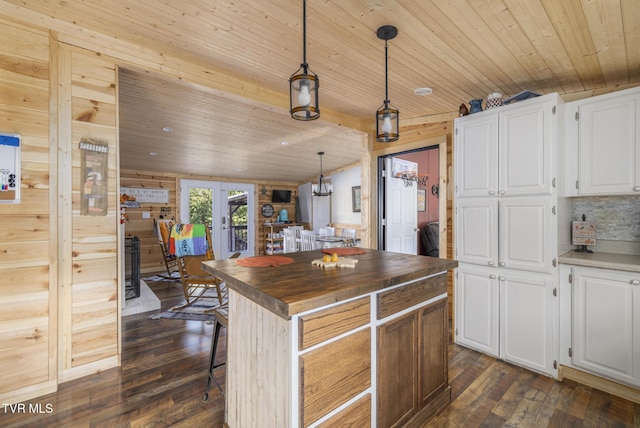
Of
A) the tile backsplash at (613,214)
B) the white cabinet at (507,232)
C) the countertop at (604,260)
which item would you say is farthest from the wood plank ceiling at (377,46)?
the countertop at (604,260)

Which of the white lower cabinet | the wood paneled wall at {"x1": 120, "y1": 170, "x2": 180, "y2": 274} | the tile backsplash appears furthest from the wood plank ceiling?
the wood paneled wall at {"x1": 120, "y1": 170, "x2": 180, "y2": 274}

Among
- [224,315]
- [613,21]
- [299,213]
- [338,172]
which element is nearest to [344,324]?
[224,315]

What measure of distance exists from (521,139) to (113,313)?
11.6 ft

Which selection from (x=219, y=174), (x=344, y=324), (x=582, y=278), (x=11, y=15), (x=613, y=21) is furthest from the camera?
(x=219, y=174)

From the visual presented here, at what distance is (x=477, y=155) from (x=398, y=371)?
2.00 metres

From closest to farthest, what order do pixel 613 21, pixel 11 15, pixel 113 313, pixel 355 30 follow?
pixel 613 21, pixel 11 15, pixel 355 30, pixel 113 313

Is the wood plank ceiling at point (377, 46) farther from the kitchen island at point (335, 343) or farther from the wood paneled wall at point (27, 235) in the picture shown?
the kitchen island at point (335, 343)

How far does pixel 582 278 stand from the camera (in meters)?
2.17

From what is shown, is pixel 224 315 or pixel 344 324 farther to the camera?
pixel 224 315

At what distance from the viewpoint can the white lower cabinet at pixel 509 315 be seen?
2279mm

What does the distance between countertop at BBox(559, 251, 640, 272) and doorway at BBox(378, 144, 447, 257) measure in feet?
3.99

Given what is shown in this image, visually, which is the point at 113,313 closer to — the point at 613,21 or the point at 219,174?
the point at 613,21

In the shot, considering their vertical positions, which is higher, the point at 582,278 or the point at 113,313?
the point at 582,278

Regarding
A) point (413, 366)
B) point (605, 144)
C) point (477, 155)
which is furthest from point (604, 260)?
point (413, 366)
